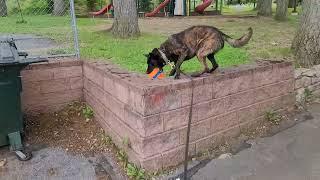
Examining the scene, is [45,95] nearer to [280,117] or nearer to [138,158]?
[138,158]

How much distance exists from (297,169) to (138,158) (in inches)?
77.0

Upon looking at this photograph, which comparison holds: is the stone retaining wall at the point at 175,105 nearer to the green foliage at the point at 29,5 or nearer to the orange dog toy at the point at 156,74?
the orange dog toy at the point at 156,74

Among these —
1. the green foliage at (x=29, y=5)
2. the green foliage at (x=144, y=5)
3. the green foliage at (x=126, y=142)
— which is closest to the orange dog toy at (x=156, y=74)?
the green foliage at (x=126, y=142)

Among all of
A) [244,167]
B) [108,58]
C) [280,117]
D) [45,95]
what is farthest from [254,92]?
[45,95]

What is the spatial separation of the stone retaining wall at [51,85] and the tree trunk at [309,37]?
167 inches

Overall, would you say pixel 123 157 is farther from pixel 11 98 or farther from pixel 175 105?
pixel 11 98

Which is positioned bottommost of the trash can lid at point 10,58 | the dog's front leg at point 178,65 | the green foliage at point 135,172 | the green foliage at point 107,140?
the green foliage at point 135,172

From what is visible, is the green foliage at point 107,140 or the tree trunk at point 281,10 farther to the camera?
the tree trunk at point 281,10

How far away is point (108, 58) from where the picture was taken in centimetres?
577

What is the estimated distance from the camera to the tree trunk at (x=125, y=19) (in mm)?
8031

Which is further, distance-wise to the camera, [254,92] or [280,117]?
[280,117]

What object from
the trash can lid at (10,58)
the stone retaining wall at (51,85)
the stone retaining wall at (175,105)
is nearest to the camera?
the stone retaining wall at (175,105)

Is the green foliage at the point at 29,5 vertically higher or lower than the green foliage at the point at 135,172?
higher

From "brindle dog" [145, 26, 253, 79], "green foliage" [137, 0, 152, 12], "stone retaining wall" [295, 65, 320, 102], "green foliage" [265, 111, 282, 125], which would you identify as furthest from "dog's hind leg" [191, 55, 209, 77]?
"green foliage" [137, 0, 152, 12]
